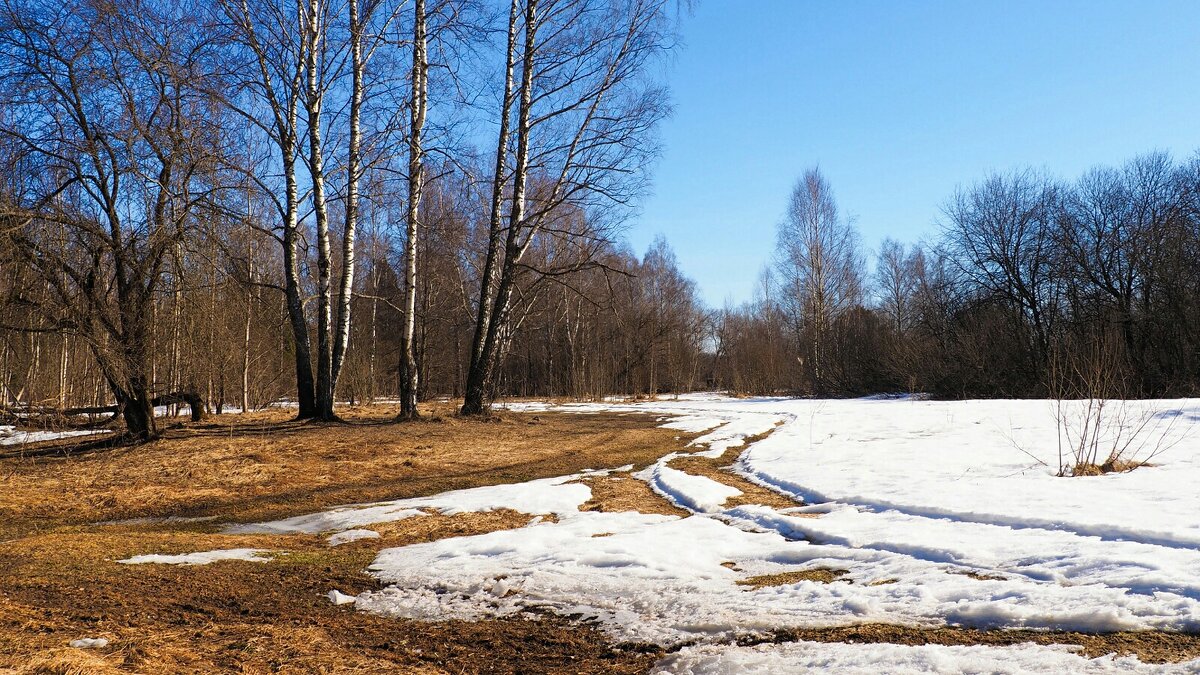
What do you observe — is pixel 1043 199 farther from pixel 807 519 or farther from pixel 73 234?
pixel 73 234

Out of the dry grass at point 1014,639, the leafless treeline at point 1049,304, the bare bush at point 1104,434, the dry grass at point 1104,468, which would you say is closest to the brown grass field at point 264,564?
the dry grass at point 1014,639

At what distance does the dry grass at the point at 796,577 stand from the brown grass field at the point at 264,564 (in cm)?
4

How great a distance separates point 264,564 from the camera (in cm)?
482

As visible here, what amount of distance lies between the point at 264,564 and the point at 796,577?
11.5ft

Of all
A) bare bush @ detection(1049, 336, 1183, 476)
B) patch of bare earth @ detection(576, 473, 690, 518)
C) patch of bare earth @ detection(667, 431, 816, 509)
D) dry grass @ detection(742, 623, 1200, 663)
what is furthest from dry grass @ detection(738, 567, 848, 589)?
bare bush @ detection(1049, 336, 1183, 476)

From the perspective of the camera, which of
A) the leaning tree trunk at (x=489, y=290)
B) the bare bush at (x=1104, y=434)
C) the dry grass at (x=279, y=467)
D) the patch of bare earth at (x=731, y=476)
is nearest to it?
the patch of bare earth at (x=731, y=476)

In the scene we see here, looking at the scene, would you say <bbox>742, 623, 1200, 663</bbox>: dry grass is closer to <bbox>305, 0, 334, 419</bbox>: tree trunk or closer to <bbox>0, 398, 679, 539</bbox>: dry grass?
<bbox>0, 398, 679, 539</bbox>: dry grass

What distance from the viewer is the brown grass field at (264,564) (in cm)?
297

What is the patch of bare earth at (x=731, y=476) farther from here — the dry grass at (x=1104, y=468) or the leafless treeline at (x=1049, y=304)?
the leafless treeline at (x=1049, y=304)

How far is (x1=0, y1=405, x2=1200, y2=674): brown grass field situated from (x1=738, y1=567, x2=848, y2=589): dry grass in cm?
4

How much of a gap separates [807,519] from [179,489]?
6903 millimetres

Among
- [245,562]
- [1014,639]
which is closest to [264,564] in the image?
[245,562]

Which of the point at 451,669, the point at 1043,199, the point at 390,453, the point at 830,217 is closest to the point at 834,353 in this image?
the point at 830,217

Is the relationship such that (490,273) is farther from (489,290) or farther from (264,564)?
(264,564)
